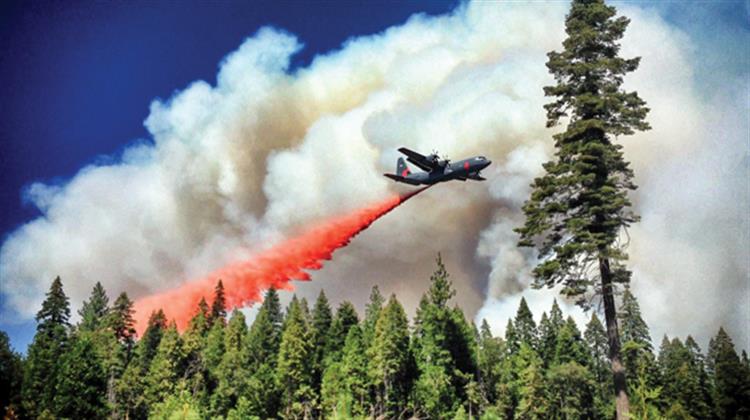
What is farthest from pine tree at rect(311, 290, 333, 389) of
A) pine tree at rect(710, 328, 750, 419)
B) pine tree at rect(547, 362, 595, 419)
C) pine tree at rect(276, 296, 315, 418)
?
pine tree at rect(710, 328, 750, 419)

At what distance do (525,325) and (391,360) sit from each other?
43.7 metres

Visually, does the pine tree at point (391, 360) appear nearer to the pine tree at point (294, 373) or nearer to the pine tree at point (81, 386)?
the pine tree at point (294, 373)

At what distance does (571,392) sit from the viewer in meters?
95.3

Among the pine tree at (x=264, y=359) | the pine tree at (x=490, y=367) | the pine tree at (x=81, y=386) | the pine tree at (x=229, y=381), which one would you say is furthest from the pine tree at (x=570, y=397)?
the pine tree at (x=81, y=386)

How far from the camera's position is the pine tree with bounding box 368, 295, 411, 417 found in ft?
248

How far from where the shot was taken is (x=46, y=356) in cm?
6712

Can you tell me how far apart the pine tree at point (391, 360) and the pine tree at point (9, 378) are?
39781 millimetres

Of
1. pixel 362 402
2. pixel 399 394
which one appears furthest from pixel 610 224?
pixel 399 394

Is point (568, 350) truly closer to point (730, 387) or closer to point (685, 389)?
point (685, 389)

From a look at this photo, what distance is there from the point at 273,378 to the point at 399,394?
54.9 feet

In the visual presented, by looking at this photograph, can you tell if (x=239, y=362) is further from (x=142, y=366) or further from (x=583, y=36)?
(x=583, y=36)

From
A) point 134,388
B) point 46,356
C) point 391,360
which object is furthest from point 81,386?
point 391,360

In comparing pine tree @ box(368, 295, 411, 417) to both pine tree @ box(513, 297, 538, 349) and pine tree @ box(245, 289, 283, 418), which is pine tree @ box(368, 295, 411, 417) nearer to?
pine tree @ box(245, 289, 283, 418)

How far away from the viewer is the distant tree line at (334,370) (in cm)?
6688
